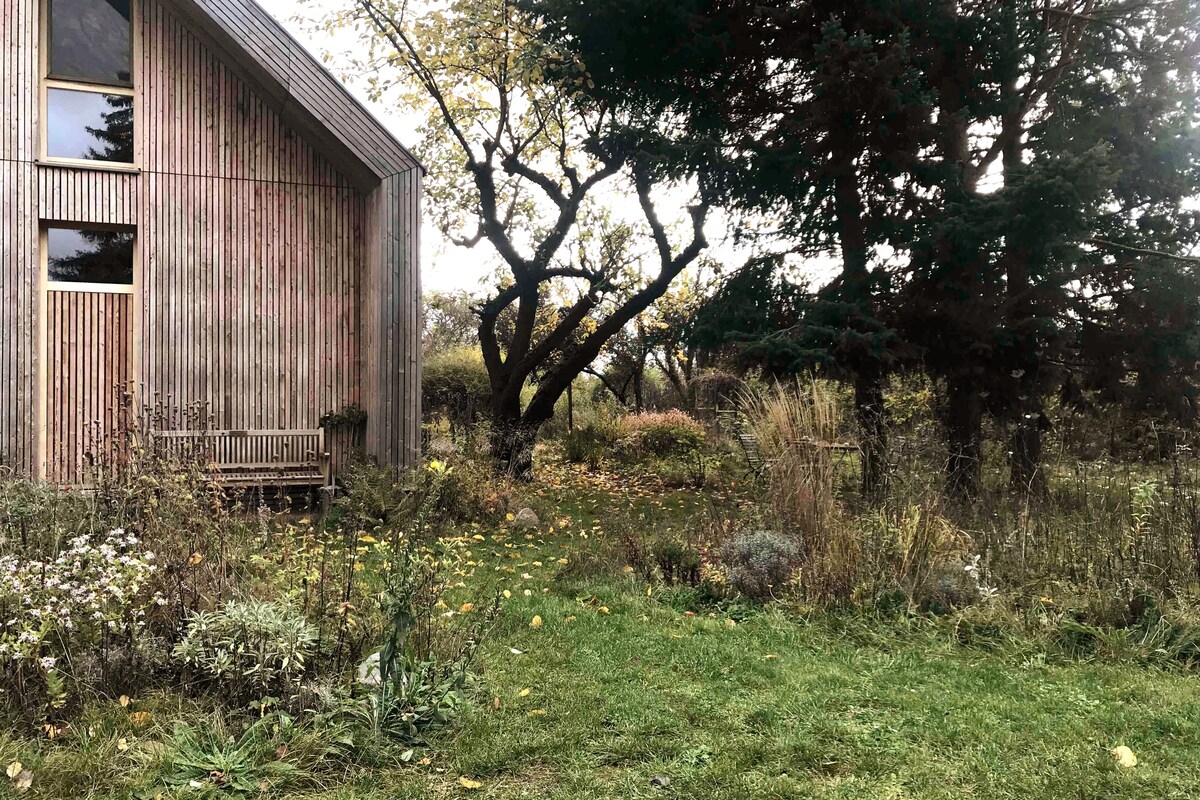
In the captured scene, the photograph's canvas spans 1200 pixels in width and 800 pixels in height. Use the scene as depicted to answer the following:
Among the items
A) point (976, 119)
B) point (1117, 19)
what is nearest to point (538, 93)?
point (976, 119)

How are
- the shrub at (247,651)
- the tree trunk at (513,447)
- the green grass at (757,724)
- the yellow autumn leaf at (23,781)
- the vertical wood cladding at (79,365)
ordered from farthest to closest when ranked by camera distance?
1. the tree trunk at (513,447)
2. the vertical wood cladding at (79,365)
3. the shrub at (247,651)
4. the green grass at (757,724)
5. the yellow autumn leaf at (23,781)

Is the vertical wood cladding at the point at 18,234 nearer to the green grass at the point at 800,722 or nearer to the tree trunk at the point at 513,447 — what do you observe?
the tree trunk at the point at 513,447

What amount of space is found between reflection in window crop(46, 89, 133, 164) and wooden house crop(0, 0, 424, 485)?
17 mm

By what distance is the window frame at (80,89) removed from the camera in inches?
302

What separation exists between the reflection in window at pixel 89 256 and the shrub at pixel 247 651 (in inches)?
251

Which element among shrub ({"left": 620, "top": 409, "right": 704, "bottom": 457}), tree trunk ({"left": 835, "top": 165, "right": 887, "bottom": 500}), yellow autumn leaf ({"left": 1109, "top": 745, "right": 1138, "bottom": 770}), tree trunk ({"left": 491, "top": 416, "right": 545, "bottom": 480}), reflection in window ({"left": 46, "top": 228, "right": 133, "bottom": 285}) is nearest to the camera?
yellow autumn leaf ({"left": 1109, "top": 745, "right": 1138, "bottom": 770})

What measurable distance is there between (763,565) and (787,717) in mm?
1686

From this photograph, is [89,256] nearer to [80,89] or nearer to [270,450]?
[80,89]

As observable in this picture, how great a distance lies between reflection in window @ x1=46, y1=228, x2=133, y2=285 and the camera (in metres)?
7.74

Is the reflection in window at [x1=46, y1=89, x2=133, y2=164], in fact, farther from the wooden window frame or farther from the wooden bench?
the wooden bench

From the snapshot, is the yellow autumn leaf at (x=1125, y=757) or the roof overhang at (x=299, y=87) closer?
the yellow autumn leaf at (x=1125, y=757)

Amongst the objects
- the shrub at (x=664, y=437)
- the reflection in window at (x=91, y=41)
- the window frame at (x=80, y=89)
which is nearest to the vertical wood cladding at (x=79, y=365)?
the window frame at (x=80, y=89)

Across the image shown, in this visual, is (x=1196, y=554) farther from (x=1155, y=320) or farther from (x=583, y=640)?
(x=1155, y=320)

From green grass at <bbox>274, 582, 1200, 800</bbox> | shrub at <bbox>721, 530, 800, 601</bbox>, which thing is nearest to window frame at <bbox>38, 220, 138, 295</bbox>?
green grass at <bbox>274, 582, 1200, 800</bbox>
